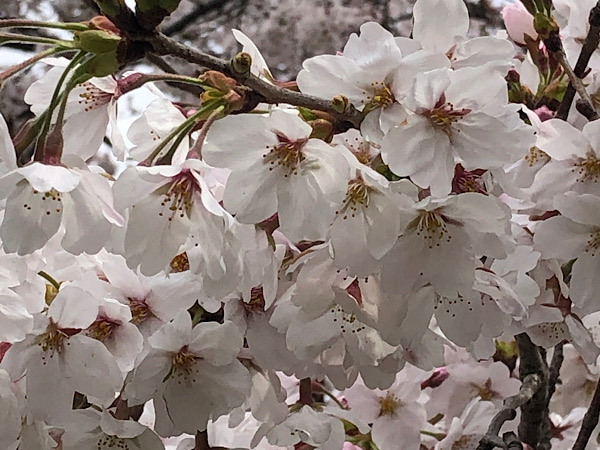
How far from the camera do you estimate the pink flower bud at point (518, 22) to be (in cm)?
90

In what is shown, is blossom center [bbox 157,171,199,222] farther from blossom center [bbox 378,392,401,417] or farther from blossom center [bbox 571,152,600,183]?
blossom center [bbox 378,392,401,417]

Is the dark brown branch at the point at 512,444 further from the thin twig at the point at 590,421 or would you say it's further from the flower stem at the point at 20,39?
the flower stem at the point at 20,39

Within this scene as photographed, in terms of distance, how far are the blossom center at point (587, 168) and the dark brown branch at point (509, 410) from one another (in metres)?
0.25

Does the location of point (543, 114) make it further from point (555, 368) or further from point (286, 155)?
point (555, 368)

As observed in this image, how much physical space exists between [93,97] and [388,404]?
0.50 meters

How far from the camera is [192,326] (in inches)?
26.0

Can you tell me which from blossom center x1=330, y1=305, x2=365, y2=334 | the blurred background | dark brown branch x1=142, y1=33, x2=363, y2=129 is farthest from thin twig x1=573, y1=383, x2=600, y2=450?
the blurred background

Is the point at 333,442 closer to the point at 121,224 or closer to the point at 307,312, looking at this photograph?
the point at 307,312

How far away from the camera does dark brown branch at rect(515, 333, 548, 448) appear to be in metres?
0.99

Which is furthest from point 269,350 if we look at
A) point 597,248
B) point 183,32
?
Result: point 183,32

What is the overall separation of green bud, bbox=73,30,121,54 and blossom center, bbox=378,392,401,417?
0.58 metres

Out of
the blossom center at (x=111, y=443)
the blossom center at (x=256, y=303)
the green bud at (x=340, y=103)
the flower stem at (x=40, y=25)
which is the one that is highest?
the flower stem at (x=40, y=25)

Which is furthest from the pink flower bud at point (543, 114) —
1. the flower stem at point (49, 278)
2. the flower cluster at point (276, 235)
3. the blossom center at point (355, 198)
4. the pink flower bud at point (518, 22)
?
the flower stem at point (49, 278)

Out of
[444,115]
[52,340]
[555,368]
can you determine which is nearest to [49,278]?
[52,340]
